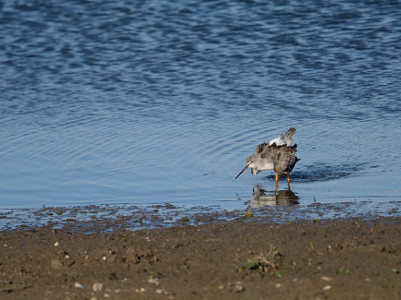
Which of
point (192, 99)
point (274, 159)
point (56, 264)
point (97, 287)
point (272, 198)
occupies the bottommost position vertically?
point (272, 198)

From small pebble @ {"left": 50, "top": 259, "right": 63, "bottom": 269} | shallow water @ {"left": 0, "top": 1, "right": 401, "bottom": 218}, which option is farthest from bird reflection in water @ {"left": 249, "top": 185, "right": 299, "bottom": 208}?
small pebble @ {"left": 50, "top": 259, "right": 63, "bottom": 269}

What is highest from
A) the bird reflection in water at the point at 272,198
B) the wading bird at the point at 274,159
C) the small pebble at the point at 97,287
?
the small pebble at the point at 97,287

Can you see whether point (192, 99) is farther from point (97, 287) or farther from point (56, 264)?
point (97, 287)

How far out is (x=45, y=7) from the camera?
2494cm

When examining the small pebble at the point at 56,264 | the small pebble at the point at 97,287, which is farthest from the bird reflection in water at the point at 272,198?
the small pebble at the point at 97,287

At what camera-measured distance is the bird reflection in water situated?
32.9ft

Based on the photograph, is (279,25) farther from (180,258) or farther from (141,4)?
(180,258)

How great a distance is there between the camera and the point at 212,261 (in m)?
7.09

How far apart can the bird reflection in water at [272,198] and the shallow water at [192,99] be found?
0.51 feet

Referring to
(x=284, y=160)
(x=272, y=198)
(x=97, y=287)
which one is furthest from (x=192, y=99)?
(x=97, y=287)

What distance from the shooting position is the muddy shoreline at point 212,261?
20.4 feet

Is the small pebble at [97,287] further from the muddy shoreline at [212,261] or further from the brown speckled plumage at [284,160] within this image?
the brown speckled plumage at [284,160]

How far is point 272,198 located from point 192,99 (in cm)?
647

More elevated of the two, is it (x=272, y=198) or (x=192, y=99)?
(x=192, y=99)
